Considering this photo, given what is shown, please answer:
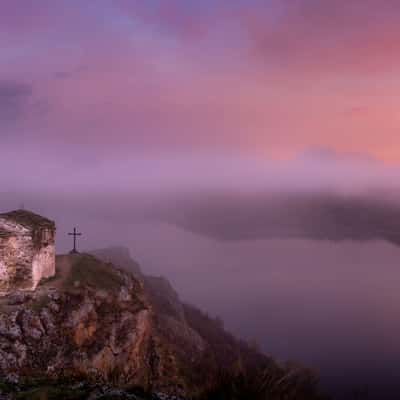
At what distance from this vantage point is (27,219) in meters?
33.5

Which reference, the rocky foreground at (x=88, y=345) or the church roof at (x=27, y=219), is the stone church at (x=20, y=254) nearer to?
the church roof at (x=27, y=219)

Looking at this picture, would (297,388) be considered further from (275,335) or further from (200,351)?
(275,335)

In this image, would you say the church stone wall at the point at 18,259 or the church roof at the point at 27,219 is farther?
the church roof at the point at 27,219

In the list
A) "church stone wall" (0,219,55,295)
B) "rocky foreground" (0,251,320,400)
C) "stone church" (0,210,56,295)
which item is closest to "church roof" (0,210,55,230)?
"stone church" (0,210,56,295)

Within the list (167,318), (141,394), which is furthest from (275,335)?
(141,394)

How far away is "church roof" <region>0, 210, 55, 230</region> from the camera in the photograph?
32287 millimetres

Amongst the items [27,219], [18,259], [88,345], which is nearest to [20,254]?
[18,259]

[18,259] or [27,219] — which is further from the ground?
[27,219]

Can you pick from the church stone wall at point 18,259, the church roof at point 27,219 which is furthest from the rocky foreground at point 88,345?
the church roof at point 27,219

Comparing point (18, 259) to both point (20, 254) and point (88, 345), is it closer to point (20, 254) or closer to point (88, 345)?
point (20, 254)

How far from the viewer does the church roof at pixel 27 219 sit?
32.3 meters

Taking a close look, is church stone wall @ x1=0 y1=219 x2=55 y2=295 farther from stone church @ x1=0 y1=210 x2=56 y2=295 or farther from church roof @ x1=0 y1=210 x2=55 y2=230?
church roof @ x1=0 y1=210 x2=55 y2=230

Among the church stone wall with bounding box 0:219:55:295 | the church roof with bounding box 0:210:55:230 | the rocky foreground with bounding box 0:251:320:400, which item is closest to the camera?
the rocky foreground with bounding box 0:251:320:400

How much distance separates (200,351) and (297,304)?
104 meters
